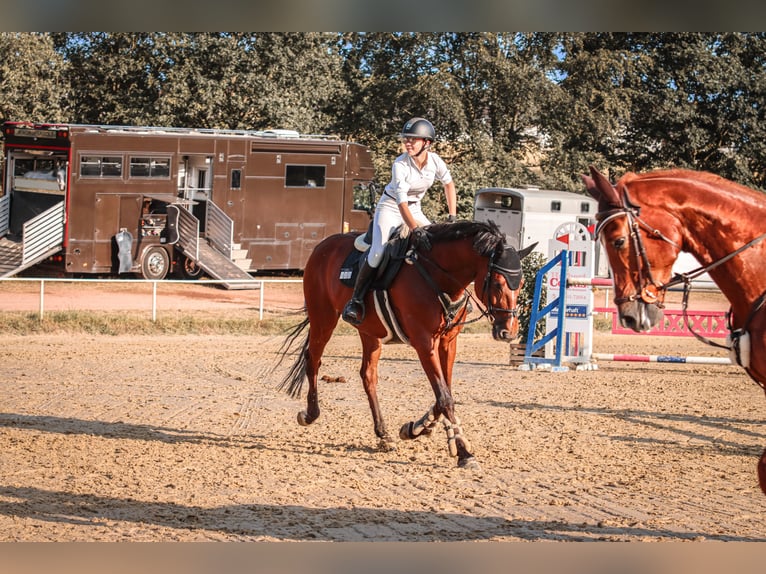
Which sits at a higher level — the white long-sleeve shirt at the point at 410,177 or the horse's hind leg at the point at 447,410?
the white long-sleeve shirt at the point at 410,177

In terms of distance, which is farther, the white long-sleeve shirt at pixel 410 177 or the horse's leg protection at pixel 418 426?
the horse's leg protection at pixel 418 426

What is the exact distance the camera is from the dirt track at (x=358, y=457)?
5801 mm

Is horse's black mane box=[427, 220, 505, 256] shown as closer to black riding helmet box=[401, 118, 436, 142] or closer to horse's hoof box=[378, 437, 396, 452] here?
black riding helmet box=[401, 118, 436, 142]

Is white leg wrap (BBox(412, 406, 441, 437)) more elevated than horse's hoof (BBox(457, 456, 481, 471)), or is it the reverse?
white leg wrap (BBox(412, 406, 441, 437))

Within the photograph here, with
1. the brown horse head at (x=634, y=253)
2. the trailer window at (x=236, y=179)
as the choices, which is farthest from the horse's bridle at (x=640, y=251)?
the trailer window at (x=236, y=179)

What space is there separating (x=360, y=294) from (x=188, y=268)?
1516cm

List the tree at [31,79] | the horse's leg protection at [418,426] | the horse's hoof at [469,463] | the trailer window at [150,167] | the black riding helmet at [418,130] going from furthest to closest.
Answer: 1. the tree at [31,79]
2. the trailer window at [150,167]
3. the horse's leg protection at [418,426]
4. the black riding helmet at [418,130]
5. the horse's hoof at [469,463]

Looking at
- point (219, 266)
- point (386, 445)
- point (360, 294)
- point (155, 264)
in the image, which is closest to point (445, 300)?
point (360, 294)

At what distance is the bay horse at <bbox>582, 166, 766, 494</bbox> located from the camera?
4.51 m

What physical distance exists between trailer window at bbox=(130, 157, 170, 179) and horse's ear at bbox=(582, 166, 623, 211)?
1797cm

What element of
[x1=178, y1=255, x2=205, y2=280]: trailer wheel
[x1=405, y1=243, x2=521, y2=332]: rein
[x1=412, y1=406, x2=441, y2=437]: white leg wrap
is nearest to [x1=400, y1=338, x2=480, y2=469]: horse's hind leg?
[x1=412, y1=406, x2=441, y2=437]: white leg wrap

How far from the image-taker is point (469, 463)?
7.24 m

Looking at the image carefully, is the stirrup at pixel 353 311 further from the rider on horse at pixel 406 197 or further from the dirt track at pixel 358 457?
the dirt track at pixel 358 457

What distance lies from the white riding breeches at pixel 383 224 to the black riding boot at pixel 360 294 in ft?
0.24
